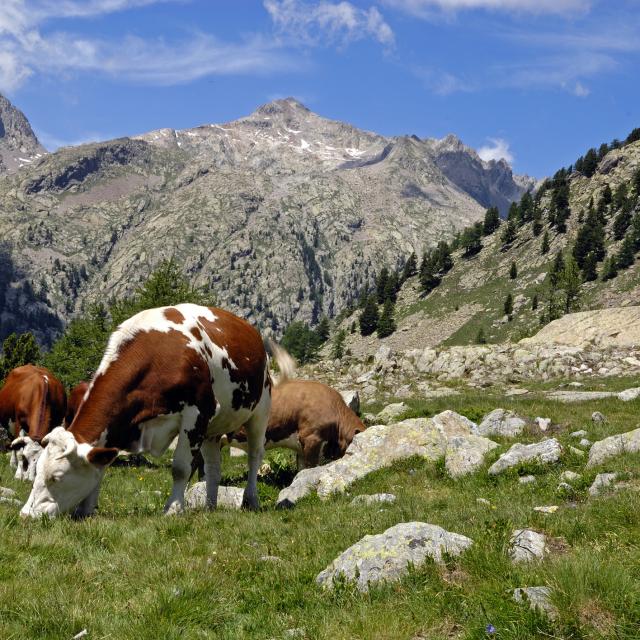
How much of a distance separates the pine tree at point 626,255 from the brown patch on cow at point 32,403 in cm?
13062

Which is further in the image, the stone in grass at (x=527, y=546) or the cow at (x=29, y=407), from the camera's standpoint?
the cow at (x=29, y=407)

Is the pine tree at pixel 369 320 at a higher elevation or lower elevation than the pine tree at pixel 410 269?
lower

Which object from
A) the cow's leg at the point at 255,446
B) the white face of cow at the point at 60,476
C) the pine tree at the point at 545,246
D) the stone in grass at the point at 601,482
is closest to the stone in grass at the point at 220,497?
the cow's leg at the point at 255,446

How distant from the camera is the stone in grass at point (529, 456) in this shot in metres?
13.2

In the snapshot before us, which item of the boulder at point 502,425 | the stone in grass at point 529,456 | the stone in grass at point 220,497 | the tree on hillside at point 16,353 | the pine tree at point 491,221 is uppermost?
the pine tree at point 491,221

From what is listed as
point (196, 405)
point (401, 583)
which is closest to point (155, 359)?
point (196, 405)

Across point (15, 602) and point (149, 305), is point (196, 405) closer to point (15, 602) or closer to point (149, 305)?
point (15, 602)

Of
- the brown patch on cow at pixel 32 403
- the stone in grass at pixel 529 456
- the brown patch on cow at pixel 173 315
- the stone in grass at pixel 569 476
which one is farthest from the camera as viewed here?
the brown patch on cow at pixel 32 403

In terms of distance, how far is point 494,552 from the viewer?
6.30 metres

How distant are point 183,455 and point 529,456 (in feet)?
25.1

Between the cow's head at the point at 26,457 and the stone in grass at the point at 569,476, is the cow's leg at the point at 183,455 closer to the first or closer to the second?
the cow's head at the point at 26,457

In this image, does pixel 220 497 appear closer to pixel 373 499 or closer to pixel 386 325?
pixel 373 499

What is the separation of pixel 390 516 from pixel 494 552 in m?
3.54

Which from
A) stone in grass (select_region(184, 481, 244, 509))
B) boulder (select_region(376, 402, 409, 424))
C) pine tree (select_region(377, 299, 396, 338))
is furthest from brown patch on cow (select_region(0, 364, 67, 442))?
pine tree (select_region(377, 299, 396, 338))
